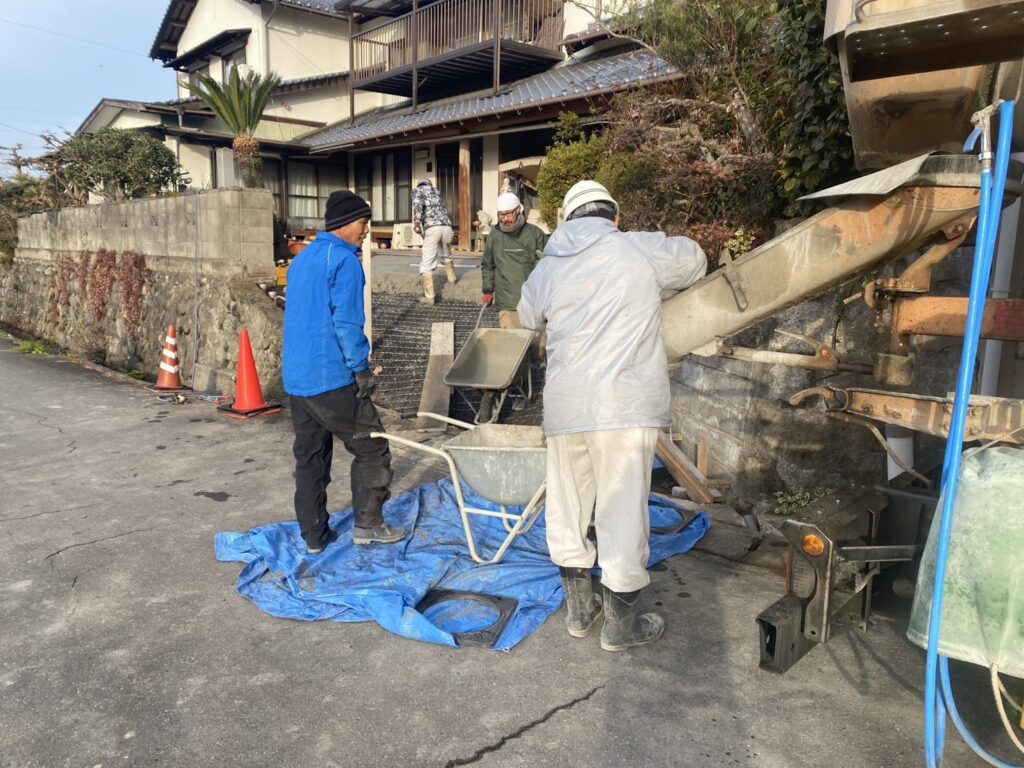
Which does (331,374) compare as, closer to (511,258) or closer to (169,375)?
(511,258)

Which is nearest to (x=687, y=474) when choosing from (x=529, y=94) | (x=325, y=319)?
(x=325, y=319)

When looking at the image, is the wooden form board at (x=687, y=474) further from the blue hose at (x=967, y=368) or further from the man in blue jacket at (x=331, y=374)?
the blue hose at (x=967, y=368)

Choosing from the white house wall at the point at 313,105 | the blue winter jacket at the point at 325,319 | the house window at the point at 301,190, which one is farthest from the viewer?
the white house wall at the point at 313,105

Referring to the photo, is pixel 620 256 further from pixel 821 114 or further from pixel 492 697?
pixel 821 114

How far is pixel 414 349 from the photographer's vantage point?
342 inches

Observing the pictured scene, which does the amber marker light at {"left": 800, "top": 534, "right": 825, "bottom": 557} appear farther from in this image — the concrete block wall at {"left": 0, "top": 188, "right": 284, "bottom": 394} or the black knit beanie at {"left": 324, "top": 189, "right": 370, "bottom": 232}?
the concrete block wall at {"left": 0, "top": 188, "right": 284, "bottom": 394}

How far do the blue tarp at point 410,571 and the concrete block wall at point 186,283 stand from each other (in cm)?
440

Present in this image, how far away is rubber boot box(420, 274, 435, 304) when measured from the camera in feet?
32.7

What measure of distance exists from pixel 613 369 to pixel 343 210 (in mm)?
2052

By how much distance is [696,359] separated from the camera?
235 inches

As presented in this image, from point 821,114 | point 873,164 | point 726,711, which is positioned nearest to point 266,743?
point 726,711

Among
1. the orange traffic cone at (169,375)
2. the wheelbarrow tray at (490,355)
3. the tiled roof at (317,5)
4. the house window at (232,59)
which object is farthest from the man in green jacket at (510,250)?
the house window at (232,59)

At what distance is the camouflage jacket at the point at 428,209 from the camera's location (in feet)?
32.3

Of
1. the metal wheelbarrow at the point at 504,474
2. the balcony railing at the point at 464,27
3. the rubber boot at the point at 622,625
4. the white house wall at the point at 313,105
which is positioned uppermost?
the balcony railing at the point at 464,27
